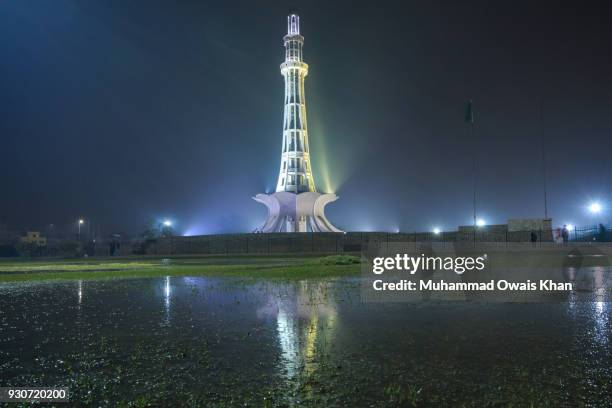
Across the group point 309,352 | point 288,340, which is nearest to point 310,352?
point 309,352

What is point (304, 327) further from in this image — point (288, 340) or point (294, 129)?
point (294, 129)

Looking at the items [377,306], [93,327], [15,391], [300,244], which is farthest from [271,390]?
[300,244]

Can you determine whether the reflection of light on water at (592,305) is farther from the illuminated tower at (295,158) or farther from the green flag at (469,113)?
the illuminated tower at (295,158)

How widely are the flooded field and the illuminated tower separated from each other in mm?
63189

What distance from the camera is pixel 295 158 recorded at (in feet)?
253

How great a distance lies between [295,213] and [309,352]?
220 feet

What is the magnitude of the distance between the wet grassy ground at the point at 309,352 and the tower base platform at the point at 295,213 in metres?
A: 61.8

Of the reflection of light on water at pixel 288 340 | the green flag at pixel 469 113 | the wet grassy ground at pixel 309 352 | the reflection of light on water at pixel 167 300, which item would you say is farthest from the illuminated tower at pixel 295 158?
the reflection of light on water at pixel 288 340

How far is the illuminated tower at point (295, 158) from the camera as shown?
74938mm

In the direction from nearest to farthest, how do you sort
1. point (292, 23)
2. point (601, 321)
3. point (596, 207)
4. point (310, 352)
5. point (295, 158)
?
point (310, 352) < point (601, 321) < point (596, 207) < point (295, 158) < point (292, 23)

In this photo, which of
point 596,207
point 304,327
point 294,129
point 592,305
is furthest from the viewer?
point 294,129

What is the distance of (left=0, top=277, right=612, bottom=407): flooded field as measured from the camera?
4926mm

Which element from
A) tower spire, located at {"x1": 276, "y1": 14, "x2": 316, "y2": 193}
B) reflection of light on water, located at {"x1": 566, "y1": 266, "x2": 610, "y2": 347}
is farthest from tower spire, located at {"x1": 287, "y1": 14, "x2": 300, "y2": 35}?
reflection of light on water, located at {"x1": 566, "y1": 266, "x2": 610, "y2": 347}

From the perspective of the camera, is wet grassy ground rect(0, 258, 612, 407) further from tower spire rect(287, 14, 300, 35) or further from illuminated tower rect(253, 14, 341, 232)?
tower spire rect(287, 14, 300, 35)
